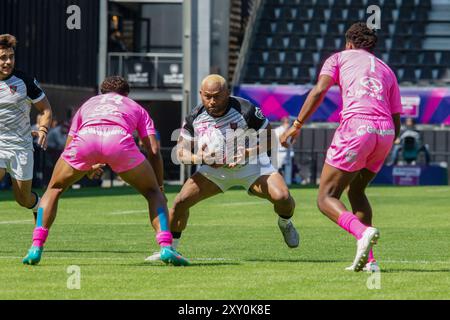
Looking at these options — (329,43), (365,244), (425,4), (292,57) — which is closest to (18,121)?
(365,244)

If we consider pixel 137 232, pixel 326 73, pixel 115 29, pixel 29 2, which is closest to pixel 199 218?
pixel 137 232

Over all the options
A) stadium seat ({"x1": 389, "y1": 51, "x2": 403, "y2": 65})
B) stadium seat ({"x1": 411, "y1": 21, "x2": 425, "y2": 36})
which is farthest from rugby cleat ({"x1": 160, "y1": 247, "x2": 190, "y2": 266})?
stadium seat ({"x1": 411, "y1": 21, "x2": 425, "y2": 36})

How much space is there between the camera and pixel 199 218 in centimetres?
1989

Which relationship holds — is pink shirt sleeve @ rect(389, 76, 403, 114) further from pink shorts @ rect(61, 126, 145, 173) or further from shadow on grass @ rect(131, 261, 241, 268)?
pink shorts @ rect(61, 126, 145, 173)

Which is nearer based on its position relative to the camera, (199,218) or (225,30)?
(199,218)

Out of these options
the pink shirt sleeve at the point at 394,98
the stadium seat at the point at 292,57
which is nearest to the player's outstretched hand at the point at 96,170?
the pink shirt sleeve at the point at 394,98

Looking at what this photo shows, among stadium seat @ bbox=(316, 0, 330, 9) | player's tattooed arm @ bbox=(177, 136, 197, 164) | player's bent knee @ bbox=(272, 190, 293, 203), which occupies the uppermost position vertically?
stadium seat @ bbox=(316, 0, 330, 9)

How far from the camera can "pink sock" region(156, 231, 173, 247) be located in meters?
10.9

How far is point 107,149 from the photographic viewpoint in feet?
35.8

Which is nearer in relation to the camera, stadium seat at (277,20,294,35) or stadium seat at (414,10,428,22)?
stadium seat at (414,10,428,22)

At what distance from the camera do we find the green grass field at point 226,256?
9.26 meters

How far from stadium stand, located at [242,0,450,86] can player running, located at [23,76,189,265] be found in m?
31.6
